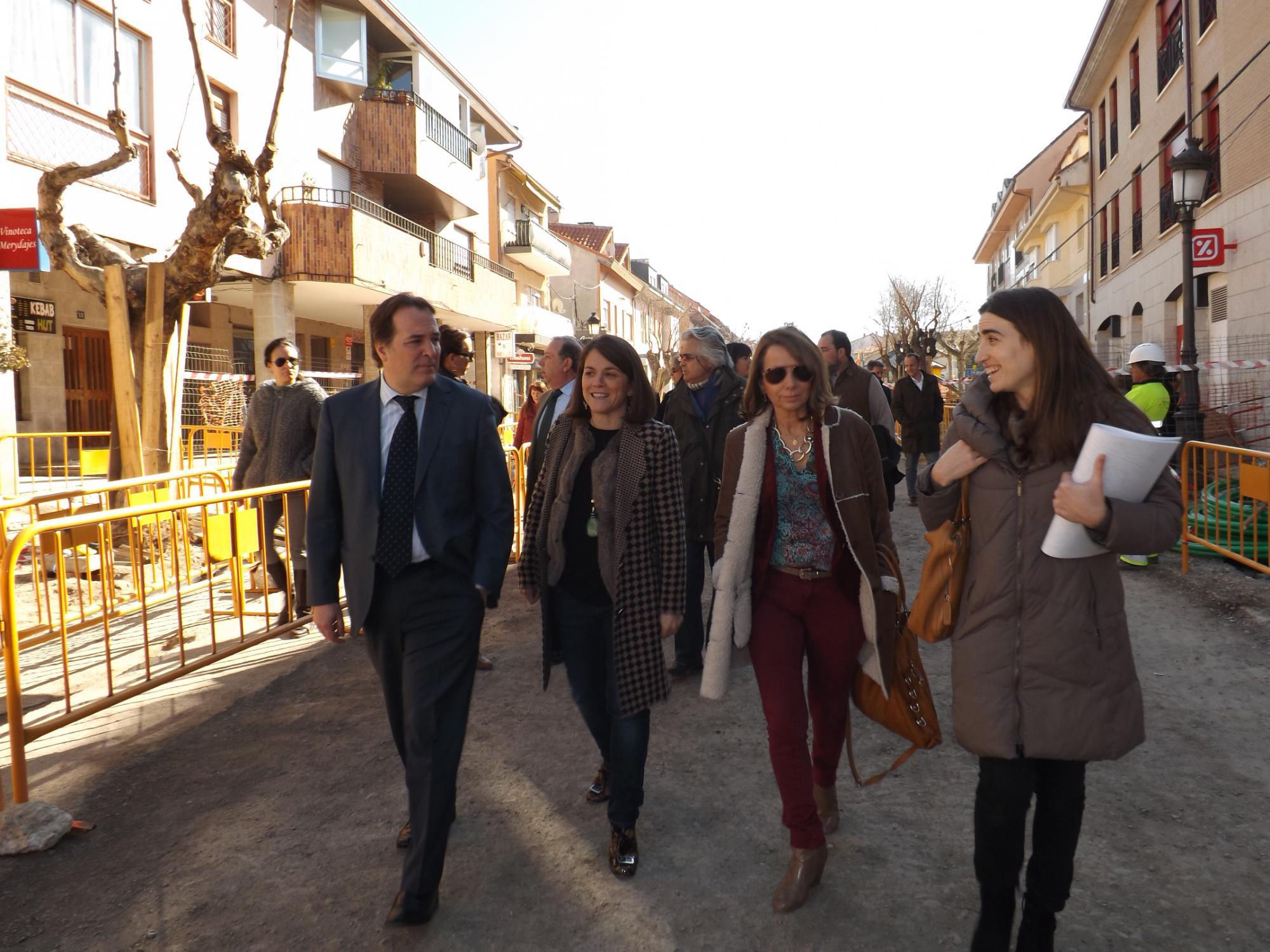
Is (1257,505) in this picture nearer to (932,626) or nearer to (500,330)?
(932,626)

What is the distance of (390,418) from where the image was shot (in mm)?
3043

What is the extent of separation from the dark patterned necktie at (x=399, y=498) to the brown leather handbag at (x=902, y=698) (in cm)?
155

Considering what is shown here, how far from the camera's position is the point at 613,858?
124 inches

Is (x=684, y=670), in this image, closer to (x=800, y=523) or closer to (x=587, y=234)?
(x=800, y=523)

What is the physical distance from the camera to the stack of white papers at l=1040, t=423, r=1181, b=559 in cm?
213

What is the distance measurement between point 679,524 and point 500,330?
27.6 metres

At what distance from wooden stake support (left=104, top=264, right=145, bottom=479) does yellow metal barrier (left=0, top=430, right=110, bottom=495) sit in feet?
4.17

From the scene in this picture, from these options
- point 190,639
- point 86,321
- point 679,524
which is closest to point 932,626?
point 679,524

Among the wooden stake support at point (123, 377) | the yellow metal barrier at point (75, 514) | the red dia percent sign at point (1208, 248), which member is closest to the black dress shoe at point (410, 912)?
the yellow metal barrier at point (75, 514)

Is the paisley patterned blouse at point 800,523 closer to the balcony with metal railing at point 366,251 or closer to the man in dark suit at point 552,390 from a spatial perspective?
the man in dark suit at point 552,390

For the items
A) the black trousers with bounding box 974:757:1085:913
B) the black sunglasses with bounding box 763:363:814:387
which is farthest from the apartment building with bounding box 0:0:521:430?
the black trousers with bounding box 974:757:1085:913

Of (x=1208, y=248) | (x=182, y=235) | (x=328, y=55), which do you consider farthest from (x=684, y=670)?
(x=328, y=55)

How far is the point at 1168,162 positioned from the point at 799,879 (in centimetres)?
1630

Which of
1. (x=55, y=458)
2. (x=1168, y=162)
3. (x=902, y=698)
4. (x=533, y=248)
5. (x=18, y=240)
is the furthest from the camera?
(x=533, y=248)
